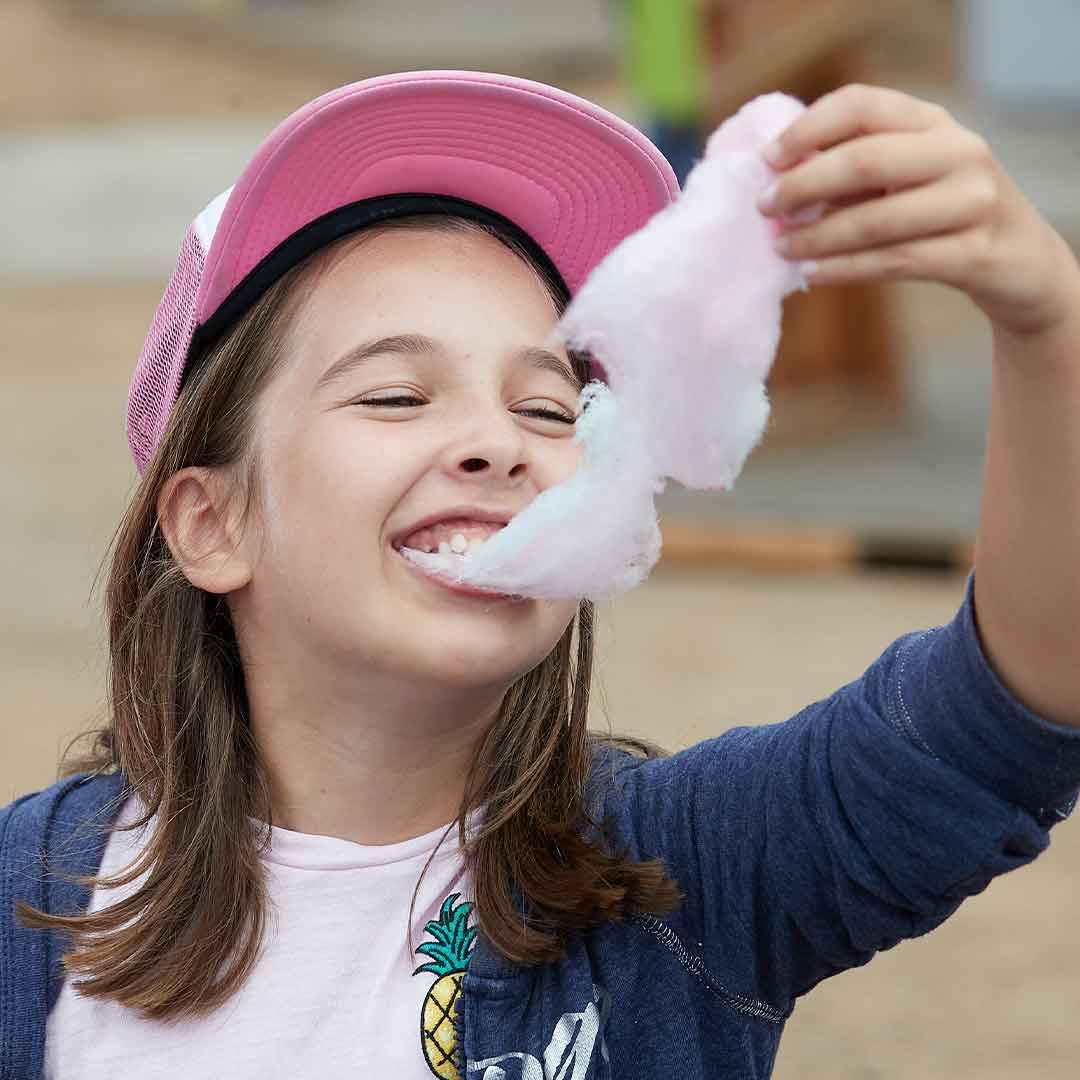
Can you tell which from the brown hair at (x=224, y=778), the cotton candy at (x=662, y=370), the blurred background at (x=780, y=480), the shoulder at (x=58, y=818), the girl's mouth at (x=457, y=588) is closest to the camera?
the cotton candy at (x=662, y=370)

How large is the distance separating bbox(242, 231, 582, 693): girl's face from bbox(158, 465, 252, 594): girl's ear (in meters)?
0.08

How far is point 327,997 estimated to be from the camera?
2.12 meters

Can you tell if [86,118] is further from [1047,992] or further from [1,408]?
[1047,992]

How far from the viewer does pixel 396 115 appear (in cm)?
224

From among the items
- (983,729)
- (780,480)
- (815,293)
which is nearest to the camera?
(983,729)

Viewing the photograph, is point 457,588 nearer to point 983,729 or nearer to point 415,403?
point 415,403

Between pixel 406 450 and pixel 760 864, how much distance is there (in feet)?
1.93

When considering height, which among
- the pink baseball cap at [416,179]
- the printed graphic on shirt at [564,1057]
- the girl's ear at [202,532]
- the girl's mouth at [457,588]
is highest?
the pink baseball cap at [416,179]

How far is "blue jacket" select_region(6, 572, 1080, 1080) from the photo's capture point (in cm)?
183

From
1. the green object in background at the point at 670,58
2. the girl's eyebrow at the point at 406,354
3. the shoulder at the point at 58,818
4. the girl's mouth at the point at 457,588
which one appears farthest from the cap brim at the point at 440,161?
the green object in background at the point at 670,58

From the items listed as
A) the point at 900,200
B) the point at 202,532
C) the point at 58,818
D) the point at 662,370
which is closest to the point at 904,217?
the point at 900,200

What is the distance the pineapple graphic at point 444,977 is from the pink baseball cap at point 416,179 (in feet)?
2.33

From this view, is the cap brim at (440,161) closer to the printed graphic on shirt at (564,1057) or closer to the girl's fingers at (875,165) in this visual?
the girl's fingers at (875,165)

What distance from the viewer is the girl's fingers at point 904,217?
1540 millimetres
